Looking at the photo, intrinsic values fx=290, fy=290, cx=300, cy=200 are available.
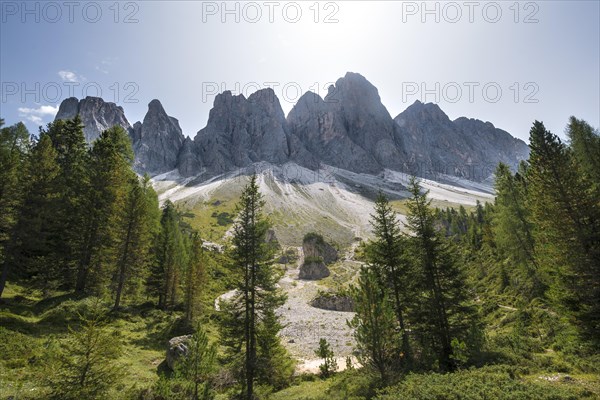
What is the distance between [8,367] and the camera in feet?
44.1

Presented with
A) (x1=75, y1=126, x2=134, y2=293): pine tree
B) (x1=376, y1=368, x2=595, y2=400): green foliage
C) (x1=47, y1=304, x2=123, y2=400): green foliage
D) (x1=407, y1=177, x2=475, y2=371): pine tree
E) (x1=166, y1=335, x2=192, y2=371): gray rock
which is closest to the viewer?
(x1=47, y1=304, x2=123, y2=400): green foliage

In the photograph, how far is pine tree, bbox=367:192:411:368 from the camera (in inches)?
779

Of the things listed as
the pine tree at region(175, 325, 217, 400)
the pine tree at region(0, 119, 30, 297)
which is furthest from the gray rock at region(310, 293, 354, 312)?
the pine tree at region(0, 119, 30, 297)

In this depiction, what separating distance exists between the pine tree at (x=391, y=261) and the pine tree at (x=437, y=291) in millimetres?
760

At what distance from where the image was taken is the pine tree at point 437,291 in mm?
18109

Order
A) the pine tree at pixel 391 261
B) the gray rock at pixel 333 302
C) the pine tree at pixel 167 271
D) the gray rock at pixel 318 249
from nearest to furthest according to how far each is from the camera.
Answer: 1. the pine tree at pixel 391 261
2. the pine tree at pixel 167 271
3. the gray rock at pixel 333 302
4. the gray rock at pixel 318 249

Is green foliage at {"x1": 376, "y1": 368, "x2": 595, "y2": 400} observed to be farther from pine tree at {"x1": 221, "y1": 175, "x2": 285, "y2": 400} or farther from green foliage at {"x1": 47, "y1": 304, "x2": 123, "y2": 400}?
green foliage at {"x1": 47, "y1": 304, "x2": 123, "y2": 400}

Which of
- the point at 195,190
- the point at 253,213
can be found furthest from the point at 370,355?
the point at 195,190

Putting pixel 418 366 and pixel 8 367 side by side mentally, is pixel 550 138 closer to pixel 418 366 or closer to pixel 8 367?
pixel 418 366

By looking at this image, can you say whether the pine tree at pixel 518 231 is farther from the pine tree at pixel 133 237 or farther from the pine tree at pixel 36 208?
the pine tree at pixel 36 208

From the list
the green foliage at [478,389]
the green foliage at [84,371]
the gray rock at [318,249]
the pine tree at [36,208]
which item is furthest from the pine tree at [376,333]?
the gray rock at [318,249]

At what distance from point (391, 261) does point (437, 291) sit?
3.39m

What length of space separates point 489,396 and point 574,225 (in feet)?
40.4

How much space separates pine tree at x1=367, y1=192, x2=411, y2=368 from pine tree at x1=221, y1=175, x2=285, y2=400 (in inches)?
287
